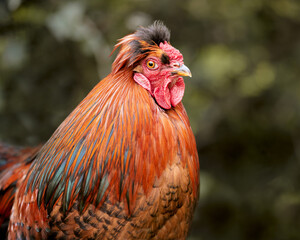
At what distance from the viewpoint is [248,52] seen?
4.62 metres

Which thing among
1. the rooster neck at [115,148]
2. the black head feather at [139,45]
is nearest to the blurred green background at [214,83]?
the black head feather at [139,45]

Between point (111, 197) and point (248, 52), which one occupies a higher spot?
point (248, 52)

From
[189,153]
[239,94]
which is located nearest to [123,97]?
[189,153]

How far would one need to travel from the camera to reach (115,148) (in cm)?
204

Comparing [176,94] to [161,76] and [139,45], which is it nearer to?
[161,76]

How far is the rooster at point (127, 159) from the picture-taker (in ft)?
6.67

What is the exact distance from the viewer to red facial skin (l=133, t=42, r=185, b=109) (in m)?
2.10

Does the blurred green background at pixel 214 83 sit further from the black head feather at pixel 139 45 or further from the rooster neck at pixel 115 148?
the rooster neck at pixel 115 148

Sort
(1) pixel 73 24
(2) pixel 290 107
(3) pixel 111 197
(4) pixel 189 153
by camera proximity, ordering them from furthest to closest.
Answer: (2) pixel 290 107 → (1) pixel 73 24 → (4) pixel 189 153 → (3) pixel 111 197

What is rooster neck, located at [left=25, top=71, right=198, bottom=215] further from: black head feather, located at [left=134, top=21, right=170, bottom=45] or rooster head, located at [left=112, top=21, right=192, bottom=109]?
black head feather, located at [left=134, top=21, right=170, bottom=45]

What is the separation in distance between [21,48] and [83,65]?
0.68 metres

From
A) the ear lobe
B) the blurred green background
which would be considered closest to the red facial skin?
the ear lobe

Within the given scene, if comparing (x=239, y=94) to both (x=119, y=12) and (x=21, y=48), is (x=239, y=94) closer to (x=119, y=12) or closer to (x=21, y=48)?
(x=119, y=12)

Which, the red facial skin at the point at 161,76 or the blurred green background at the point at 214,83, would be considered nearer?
the red facial skin at the point at 161,76
